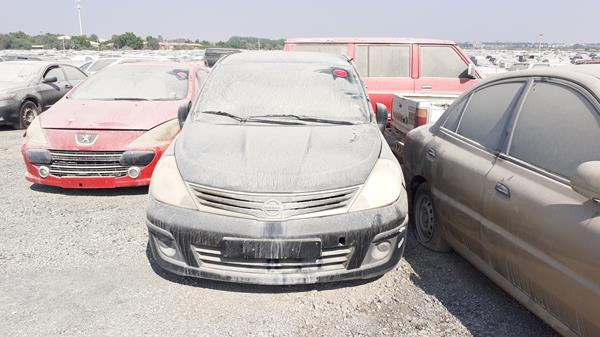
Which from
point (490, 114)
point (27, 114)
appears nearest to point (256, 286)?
point (490, 114)

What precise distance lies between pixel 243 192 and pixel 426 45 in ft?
19.2

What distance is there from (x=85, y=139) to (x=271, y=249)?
3.13 meters

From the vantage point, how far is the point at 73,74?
10.8 m

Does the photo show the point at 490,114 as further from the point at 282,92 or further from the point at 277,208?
the point at 282,92

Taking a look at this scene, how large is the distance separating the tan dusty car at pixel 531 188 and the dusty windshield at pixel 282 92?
1.01 m

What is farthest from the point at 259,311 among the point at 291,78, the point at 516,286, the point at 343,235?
the point at 291,78

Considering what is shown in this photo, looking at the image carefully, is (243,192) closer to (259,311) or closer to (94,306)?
(259,311)

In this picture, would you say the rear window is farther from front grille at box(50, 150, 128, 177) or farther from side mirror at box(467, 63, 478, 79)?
side mirror at box(467, 63, 478, 79)

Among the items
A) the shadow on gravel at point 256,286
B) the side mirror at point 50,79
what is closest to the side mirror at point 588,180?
the shadow on gravel at point 256,286

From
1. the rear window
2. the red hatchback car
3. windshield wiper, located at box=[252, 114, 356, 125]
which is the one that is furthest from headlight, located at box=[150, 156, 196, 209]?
the rear window

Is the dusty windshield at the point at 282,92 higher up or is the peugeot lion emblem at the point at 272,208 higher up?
the dusty windshield at the point at 282,92

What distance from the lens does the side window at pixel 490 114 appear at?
288 centimetres

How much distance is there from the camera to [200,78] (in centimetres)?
677

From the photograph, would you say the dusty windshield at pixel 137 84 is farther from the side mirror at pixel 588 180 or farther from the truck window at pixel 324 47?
the side mirror at pixel 588 180
